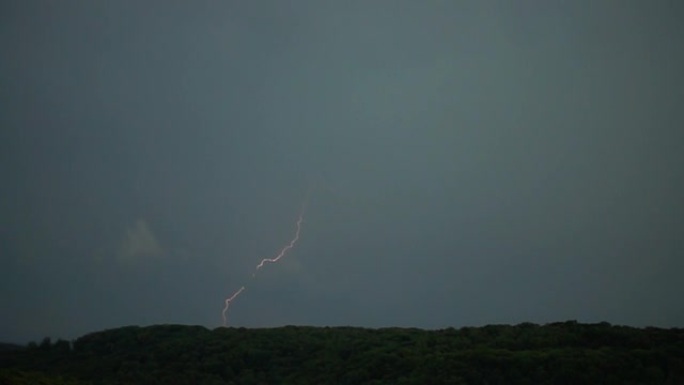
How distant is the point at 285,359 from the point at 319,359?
5.96 ft

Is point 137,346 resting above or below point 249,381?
above

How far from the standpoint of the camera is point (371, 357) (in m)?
24.5

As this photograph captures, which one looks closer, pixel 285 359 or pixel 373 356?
pixel 373 356

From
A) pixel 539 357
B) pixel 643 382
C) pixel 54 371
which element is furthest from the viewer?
pixel 54 371

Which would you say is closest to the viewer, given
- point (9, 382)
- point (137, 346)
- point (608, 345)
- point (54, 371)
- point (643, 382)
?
point (9, 382)

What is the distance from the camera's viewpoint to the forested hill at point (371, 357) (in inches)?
813

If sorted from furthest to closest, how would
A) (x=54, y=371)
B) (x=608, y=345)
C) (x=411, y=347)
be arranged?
(x=54, y=371) → (x=411, y=347) → (x=608, y=345)

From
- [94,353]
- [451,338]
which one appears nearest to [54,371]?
[94,353]

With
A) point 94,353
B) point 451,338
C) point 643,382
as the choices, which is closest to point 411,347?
point 451,338

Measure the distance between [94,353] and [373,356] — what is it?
16.9m

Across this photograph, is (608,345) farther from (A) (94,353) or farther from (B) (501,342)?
(A) (94,353)

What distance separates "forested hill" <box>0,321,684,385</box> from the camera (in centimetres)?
2064

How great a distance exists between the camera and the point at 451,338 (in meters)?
26.8

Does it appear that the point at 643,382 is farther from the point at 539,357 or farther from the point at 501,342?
the point at 501,342
